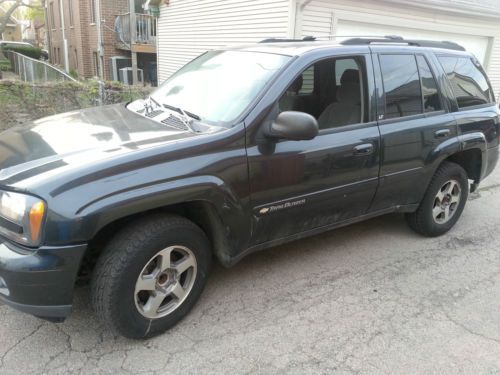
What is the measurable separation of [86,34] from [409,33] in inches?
584

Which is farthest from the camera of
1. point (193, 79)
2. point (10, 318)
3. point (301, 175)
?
point (193, 79)

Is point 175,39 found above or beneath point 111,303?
above

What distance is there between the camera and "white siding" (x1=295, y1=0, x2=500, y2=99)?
8.80 metres

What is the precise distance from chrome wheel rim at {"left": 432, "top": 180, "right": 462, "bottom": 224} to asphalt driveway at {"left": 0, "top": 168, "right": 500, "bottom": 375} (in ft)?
1.43

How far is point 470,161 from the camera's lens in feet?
14.9

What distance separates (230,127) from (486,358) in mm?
2182

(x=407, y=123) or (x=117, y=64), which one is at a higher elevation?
(x=407, y=123)

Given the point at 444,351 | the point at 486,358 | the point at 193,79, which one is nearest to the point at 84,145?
the point at 193,79

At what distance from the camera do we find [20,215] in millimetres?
2225

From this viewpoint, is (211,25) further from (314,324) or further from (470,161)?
(314,324)

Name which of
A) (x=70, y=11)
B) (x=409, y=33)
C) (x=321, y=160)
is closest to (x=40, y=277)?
(x=321, y=160)

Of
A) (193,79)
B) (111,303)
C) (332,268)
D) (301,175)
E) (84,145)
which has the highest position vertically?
(193,79)

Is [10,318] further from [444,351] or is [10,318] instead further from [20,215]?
[444,351]

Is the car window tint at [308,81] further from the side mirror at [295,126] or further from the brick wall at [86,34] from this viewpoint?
the brick wall at [86,34]
